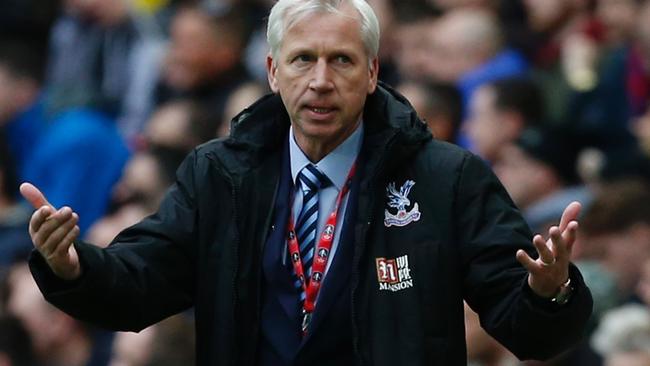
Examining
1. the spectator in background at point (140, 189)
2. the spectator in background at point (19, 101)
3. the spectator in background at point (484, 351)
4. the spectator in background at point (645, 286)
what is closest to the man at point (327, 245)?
the spectator in background at point (484, 351)

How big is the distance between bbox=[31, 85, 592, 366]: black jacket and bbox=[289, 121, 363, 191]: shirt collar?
43 mm

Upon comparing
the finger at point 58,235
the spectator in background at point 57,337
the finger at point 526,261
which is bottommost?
the spectator in background at point 57,337

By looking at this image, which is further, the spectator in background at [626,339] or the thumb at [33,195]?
the spectator in background at [626,339]

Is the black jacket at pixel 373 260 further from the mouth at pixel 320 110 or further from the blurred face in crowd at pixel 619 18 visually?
the blurred face in crowd at pixel 619 18

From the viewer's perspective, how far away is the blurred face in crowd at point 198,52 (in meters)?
11.0

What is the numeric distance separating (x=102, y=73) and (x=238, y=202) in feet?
24.0

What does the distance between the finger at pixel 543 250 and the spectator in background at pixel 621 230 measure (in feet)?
12.2

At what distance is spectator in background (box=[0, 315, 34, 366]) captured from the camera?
8.65m

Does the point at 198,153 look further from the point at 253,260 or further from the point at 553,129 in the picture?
the point at 553,129

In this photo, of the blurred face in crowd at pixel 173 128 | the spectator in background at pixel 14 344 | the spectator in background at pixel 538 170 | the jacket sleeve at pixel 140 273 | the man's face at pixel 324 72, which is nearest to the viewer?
the jacket sleeve at pixel 140 273

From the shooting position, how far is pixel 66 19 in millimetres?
12852

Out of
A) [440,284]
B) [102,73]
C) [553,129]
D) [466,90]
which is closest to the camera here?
[440,284]

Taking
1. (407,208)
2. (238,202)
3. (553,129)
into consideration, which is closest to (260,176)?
(238,202)

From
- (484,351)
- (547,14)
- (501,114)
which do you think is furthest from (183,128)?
(484,351)
